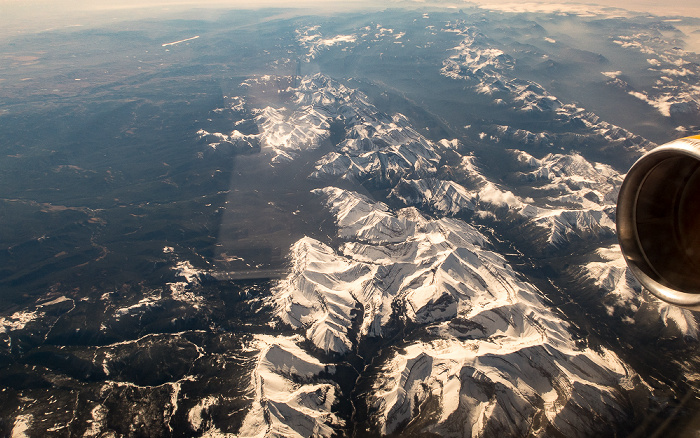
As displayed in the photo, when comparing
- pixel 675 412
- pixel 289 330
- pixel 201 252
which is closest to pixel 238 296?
pixel 289 330

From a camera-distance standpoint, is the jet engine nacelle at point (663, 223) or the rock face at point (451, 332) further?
the rock face at point (451, 332)

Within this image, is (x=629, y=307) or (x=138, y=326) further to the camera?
(x=629, y=307)

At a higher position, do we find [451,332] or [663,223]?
[663,223]

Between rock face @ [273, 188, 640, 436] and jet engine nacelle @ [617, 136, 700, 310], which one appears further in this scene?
rock face @ [273, 188, 640, 436]

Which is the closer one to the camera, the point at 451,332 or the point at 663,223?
the point at 663,223

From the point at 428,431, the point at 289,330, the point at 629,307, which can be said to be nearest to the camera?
the point at 428,431

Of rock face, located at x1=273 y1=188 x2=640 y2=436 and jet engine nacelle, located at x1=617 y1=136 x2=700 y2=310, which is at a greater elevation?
jet engine nacelle, located at x1=617 y1=136 x2=700 y2=310

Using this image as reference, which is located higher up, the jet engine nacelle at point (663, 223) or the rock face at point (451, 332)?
the jet engine nacelle at point (663, 223)

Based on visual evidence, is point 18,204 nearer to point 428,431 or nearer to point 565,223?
point 428,431
